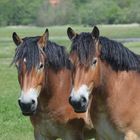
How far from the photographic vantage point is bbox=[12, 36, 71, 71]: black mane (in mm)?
6555

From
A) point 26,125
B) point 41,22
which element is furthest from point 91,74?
point 41,22

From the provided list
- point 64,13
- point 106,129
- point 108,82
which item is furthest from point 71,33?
point 64,13

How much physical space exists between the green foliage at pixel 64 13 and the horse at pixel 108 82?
8784 centimetres

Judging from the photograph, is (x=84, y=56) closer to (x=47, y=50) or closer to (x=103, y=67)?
(x=103, y=67)

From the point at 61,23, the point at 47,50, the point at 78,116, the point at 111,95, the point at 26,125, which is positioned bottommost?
the point at 61,23

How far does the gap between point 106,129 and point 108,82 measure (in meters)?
0.56

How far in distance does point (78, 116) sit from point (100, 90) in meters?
0.86

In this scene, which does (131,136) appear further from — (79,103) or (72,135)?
(72,135)

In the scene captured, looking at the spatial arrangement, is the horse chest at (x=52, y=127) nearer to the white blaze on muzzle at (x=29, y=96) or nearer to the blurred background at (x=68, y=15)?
the white blaze on muzzle at (x=29, y=96)

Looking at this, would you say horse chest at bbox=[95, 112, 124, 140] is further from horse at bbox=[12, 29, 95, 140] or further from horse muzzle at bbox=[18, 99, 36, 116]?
horse muzzle at bbox=[18, 99, 36, 116]

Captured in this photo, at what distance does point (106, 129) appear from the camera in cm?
633

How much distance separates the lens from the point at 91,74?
6.06 meters

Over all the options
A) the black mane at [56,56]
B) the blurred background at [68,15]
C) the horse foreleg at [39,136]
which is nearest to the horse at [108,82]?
the black mane at [56,56]

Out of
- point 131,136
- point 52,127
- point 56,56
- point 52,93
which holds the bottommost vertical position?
point 52,127
